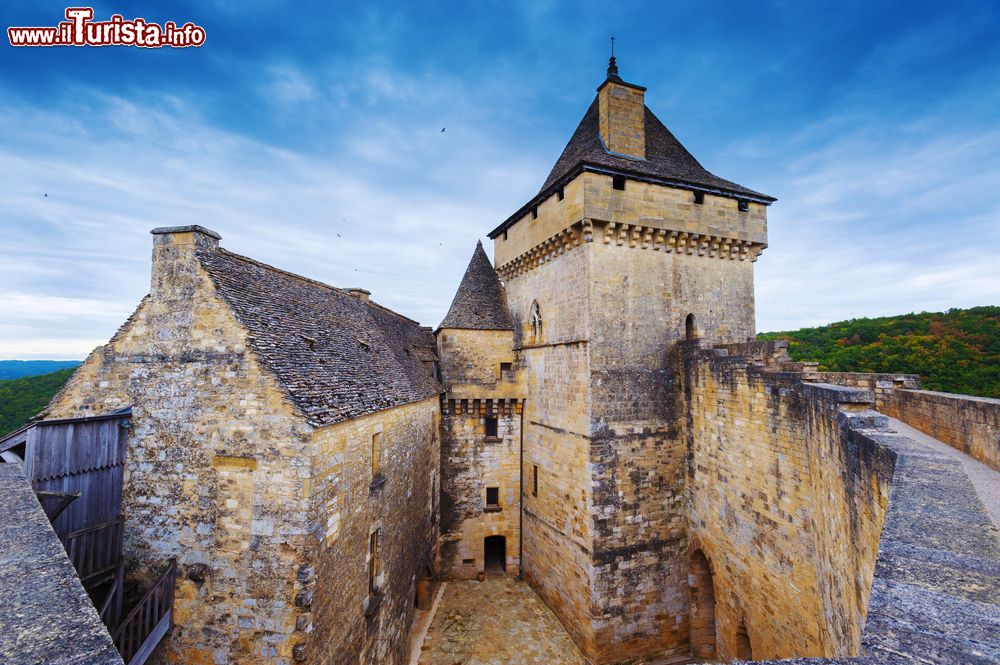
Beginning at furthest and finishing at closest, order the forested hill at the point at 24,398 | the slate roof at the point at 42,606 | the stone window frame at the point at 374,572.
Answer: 1. the forested hill at the point at 24,398
2. the stone window frame at the point at 374,572
3. the slate roof at the point at 42,606

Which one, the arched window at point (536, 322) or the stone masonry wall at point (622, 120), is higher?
the stone masonry wall at point (622, 120)

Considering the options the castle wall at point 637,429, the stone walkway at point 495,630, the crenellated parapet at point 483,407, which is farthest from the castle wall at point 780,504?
the crenellated parapet at point 483,407

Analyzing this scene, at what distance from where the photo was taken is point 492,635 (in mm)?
11945

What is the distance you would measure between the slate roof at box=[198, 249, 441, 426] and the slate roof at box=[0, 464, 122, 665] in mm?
3292

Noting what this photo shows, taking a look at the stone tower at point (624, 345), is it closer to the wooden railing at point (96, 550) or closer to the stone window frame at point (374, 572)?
the stone window frame at point (374, 572)

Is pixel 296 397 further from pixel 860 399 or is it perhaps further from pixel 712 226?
pixel 712 226

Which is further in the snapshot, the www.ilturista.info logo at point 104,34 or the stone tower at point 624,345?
the stone tower at point 624,345

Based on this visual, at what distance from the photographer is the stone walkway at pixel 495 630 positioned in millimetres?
11133

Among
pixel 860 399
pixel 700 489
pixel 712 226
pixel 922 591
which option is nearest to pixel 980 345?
pixel 712 226

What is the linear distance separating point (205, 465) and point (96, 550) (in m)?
2.13

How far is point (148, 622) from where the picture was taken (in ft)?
21.4

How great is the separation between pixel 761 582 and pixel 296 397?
32.9 ft

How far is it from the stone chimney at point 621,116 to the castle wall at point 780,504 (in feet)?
20.5

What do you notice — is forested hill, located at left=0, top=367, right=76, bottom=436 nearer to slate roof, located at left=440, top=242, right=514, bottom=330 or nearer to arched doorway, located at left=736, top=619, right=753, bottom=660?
slate roof, located at left=440, top=242, right=514, bottom=330
